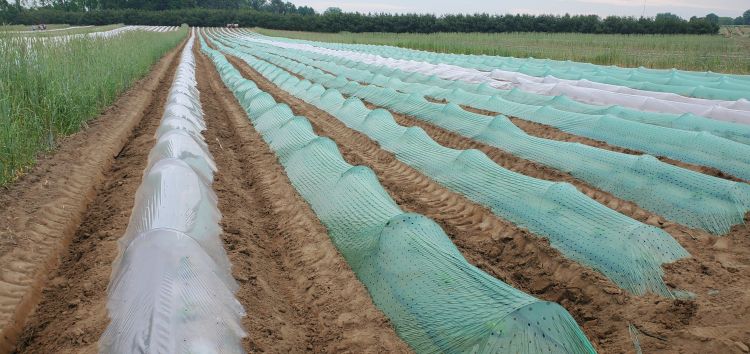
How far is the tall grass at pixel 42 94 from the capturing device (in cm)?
482

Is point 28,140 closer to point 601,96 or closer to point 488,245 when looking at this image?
point 488,245

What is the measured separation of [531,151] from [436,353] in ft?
13.2

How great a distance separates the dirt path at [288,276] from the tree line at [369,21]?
30361 mm

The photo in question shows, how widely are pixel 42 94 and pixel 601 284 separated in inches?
259

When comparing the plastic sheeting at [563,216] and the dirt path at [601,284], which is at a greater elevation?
the plastic sheeting at [563,216]

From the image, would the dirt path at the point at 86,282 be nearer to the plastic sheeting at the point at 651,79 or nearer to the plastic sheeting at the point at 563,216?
the plastic sheeting at the point at 563,216

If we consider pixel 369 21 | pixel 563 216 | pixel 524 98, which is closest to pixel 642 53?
pixel 524 98

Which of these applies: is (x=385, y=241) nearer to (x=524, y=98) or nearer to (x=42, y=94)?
(x=42, y=94)

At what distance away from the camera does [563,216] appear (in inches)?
161

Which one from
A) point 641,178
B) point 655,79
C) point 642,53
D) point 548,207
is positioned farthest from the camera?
point 642,53

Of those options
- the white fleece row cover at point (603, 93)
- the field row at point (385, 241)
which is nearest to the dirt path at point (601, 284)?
the field row at point (385, 241)

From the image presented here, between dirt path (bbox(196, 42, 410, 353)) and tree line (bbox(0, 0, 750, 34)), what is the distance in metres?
30.4

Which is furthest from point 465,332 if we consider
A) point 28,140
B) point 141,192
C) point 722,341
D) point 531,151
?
point 28,140

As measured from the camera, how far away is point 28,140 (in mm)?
5180
